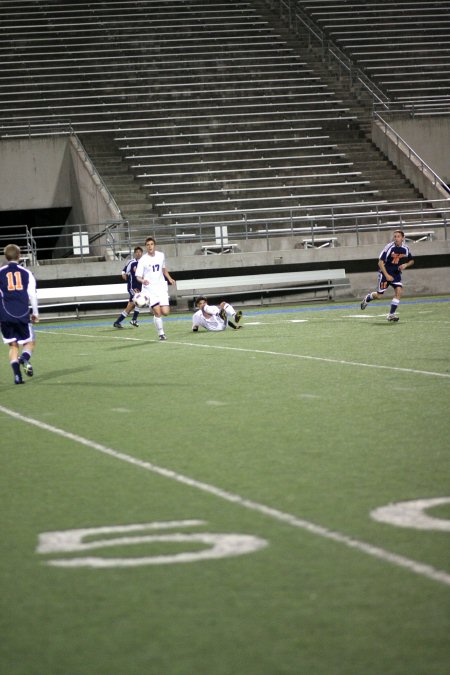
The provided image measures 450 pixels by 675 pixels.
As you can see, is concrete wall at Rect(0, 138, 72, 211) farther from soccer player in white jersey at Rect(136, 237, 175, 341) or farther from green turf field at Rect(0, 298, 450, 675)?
green turf field at Rect(0, 298, 450, 675)

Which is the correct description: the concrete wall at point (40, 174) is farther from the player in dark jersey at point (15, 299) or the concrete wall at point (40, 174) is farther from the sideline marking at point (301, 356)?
the player in dark jersey at point (15, 299)

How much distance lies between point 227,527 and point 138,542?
0.52 metres

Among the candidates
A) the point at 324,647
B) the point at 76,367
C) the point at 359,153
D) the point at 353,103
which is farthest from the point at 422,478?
the point at 353,103

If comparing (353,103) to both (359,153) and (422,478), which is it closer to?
(359,153)

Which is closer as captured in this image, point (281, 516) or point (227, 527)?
point (227, 527)

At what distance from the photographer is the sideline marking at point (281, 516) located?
494 cm

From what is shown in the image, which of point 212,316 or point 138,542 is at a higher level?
point 212,316

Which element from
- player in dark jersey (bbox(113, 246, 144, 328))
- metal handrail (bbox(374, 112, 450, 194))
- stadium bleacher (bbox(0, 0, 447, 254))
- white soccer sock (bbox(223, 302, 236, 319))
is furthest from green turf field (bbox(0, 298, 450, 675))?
metal handrail (bbox(374, 112, 450, 194))

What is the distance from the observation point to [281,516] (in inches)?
238

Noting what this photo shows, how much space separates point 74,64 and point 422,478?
119 ft

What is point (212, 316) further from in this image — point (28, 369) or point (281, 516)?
point (281, 516)

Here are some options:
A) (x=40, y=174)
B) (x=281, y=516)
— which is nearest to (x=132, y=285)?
(x=40, y=174)

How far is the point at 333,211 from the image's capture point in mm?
33656

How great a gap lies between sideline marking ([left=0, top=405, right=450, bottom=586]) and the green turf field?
0.02 m
